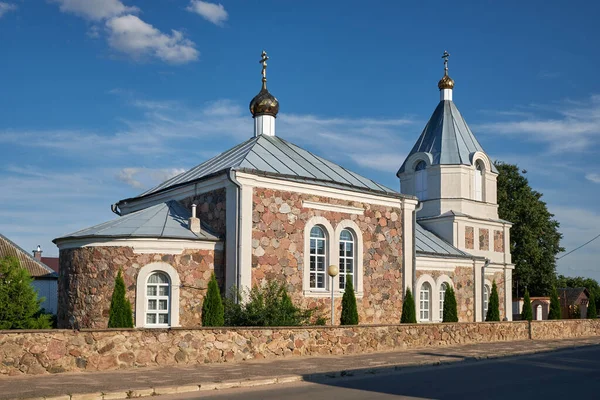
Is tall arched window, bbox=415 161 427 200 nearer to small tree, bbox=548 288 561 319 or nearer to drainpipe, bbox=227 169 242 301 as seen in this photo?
small tree, bbox=548 288 561 319

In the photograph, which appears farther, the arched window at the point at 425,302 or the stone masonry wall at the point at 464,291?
the stone masonry wall at the point at 464,291

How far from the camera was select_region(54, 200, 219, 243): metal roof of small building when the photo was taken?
1917 centimetres

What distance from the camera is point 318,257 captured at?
22.1 m

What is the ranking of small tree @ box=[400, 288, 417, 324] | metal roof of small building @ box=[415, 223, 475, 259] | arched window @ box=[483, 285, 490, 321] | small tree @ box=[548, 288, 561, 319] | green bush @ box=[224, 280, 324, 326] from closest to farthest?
green bush @ box=[224, 280, 324, 326]
small tree @ box=[400, 288, 417, 324]
metal roof of small building @ box=[415, 223, 475, 259]
small tree @ box=[548, 288, 561, 319]
arched window @ box=[483, 285, 490, 321]

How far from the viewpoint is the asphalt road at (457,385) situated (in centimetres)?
1077

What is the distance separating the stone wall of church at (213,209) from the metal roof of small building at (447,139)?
1501cm

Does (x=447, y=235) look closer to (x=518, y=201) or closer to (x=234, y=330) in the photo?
(x=518, y=201)

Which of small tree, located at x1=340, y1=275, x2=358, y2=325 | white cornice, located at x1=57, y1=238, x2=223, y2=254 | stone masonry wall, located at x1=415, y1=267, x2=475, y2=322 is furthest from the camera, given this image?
stone masonry wall, located at x1=415, y1=267, x2=475, y2=322

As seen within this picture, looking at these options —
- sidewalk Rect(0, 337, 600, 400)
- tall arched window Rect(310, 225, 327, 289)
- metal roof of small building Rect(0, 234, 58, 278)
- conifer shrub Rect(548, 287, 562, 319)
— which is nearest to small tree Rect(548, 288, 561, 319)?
A: conifer shrub Rect(548, 287, 562, 319)

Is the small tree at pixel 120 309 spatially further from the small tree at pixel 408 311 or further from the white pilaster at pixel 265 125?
the small tree at pixel 408 311

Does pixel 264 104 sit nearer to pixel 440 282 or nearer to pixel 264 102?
pixel 264 102

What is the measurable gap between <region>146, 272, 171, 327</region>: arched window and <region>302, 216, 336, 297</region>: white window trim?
14.4 feet

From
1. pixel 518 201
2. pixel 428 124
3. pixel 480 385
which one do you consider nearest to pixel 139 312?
pixel 480 385

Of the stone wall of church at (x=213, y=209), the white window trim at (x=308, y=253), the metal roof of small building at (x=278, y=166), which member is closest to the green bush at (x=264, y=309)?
Result: the white window trim at (x=308, y=253)
